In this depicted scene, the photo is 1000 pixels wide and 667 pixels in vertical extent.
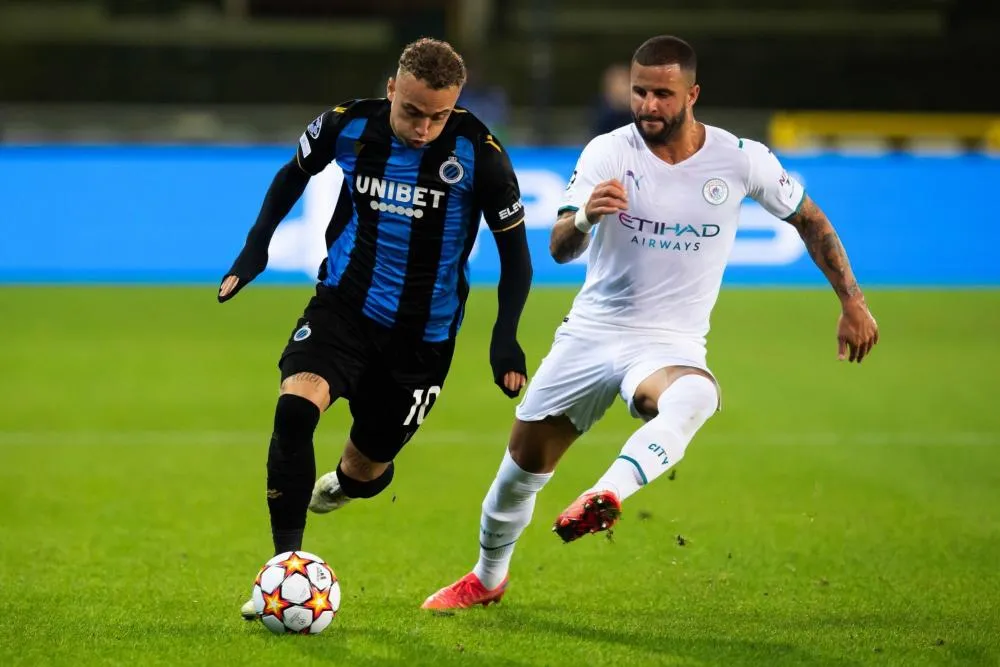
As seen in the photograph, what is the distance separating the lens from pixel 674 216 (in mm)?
5680

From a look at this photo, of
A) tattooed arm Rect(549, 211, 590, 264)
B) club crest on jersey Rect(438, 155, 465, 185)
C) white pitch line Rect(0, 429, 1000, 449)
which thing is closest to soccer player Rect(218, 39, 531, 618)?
club crest on jersey Rect(438, 155, 465, 185)

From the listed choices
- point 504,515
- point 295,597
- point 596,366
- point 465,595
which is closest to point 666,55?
point 596,366

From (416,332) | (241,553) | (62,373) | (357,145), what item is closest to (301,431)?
(416,332)

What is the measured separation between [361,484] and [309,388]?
3.46 ft

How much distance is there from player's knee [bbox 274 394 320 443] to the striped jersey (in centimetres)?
59

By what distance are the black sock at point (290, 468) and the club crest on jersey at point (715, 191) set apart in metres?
1.68

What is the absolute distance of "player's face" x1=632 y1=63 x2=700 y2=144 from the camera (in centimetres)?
548

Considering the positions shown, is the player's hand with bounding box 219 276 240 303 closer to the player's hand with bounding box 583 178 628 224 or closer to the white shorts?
the white shorts

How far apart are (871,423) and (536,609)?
4.88m

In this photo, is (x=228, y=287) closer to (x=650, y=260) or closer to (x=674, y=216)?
(x=650, y=260)

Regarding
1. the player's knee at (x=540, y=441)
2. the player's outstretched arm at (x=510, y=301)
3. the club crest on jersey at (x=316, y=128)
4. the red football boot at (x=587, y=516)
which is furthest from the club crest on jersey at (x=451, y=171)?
the red football boot at (x=587, y=516)

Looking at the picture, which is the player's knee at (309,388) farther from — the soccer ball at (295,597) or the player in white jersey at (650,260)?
the player in white jersey at (650,260)

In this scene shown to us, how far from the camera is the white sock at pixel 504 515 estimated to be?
587cm

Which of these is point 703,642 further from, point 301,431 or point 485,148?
point 485,148
